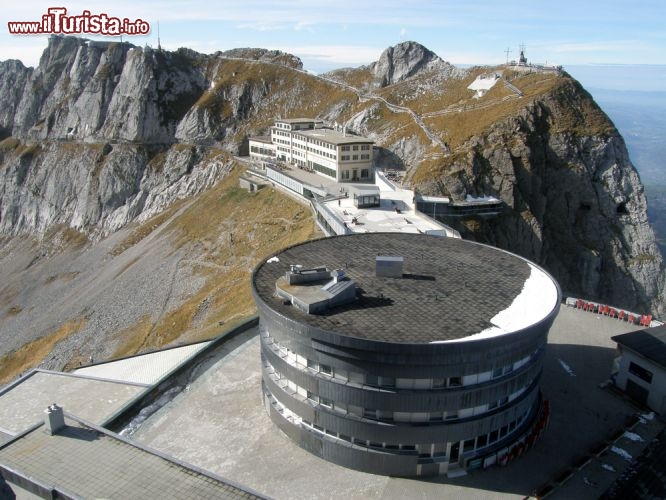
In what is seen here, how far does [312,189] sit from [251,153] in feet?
147

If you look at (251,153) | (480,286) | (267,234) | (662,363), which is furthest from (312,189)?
(662,363)

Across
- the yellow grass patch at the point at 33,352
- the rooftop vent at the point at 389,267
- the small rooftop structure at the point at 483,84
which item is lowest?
the yellow grass patch at the point at 33,352

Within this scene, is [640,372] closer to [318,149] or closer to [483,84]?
[318,149]

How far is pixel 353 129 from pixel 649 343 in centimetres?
9895

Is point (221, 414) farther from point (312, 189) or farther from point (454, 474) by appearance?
point (312, 189)

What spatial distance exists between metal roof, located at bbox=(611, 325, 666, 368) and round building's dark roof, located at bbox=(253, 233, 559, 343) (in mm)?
6826

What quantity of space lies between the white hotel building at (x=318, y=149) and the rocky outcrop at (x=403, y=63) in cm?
4028

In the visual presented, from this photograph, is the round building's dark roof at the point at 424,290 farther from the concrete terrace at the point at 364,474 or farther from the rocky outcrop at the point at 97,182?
the rocky outcrop at the point at 97,182

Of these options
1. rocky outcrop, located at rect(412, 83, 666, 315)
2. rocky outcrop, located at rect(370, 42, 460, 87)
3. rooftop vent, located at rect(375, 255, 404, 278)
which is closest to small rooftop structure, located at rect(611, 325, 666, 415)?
rooftop vent, located at rect(375, 255, 404, 278)

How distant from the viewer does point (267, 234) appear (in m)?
86.9

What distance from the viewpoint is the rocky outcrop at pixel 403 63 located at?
150 metres

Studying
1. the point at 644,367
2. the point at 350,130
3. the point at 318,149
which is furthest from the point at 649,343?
the point at 350,130

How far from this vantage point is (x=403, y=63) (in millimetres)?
151375

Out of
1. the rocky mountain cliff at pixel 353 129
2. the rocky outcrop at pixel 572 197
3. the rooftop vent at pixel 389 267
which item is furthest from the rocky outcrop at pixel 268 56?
the rooftop vent at pixel 389 267
